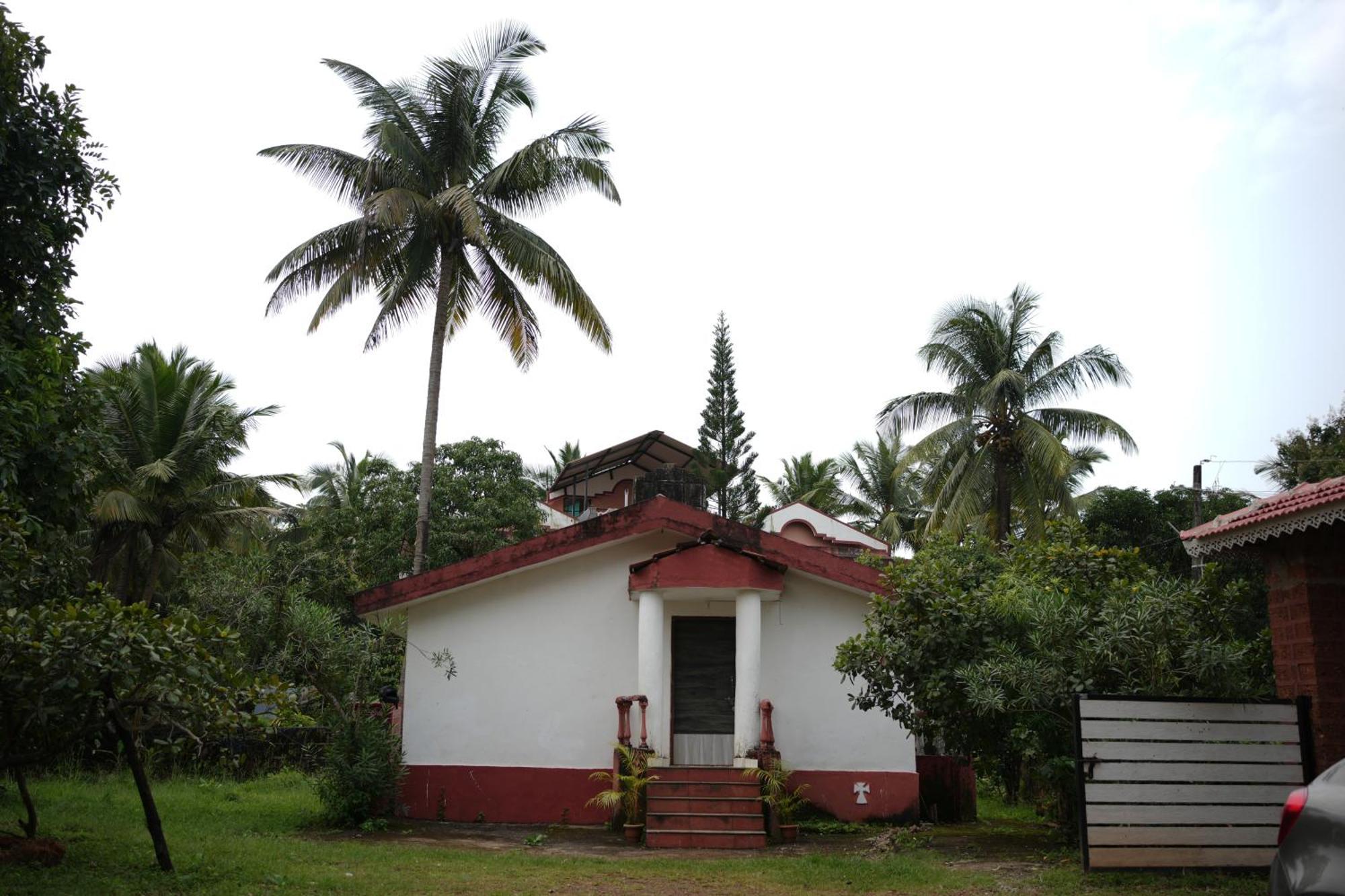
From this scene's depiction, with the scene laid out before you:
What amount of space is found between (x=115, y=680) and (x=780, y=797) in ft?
23.5

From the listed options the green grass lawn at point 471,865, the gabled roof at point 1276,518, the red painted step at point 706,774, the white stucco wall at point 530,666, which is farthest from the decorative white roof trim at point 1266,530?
the white stucco wall at point 530,666

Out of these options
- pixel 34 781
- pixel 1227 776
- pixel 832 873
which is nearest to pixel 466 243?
pixel 34 781

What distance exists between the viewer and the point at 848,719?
1341 centimetres

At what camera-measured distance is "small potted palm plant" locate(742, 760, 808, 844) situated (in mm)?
12047

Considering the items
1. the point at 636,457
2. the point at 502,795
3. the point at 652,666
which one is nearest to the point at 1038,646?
the point at 652,666

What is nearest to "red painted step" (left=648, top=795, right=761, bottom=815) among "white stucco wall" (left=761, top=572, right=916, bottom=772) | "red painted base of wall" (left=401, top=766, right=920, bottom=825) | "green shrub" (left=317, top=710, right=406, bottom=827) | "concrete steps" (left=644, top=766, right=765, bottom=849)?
"concrete steps" (left=644, top=766, right=765, bottom=849)

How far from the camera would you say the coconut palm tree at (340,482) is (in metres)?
35.0

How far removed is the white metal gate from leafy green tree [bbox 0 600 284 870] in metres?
6.38

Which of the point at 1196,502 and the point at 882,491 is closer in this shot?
the point at 1196,502

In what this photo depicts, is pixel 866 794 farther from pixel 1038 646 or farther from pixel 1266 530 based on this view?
pixel 1266 530

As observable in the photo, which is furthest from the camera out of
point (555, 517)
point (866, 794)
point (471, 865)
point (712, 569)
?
point (555, 517)

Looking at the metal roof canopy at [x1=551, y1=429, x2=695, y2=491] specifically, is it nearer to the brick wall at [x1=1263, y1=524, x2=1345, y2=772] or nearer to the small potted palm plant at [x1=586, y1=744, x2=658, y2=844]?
the small potted palm plant at [x1=586, y1=744, x2=658, y2=844]

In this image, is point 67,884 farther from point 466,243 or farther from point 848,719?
point 466,243

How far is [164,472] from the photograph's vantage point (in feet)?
70.4
